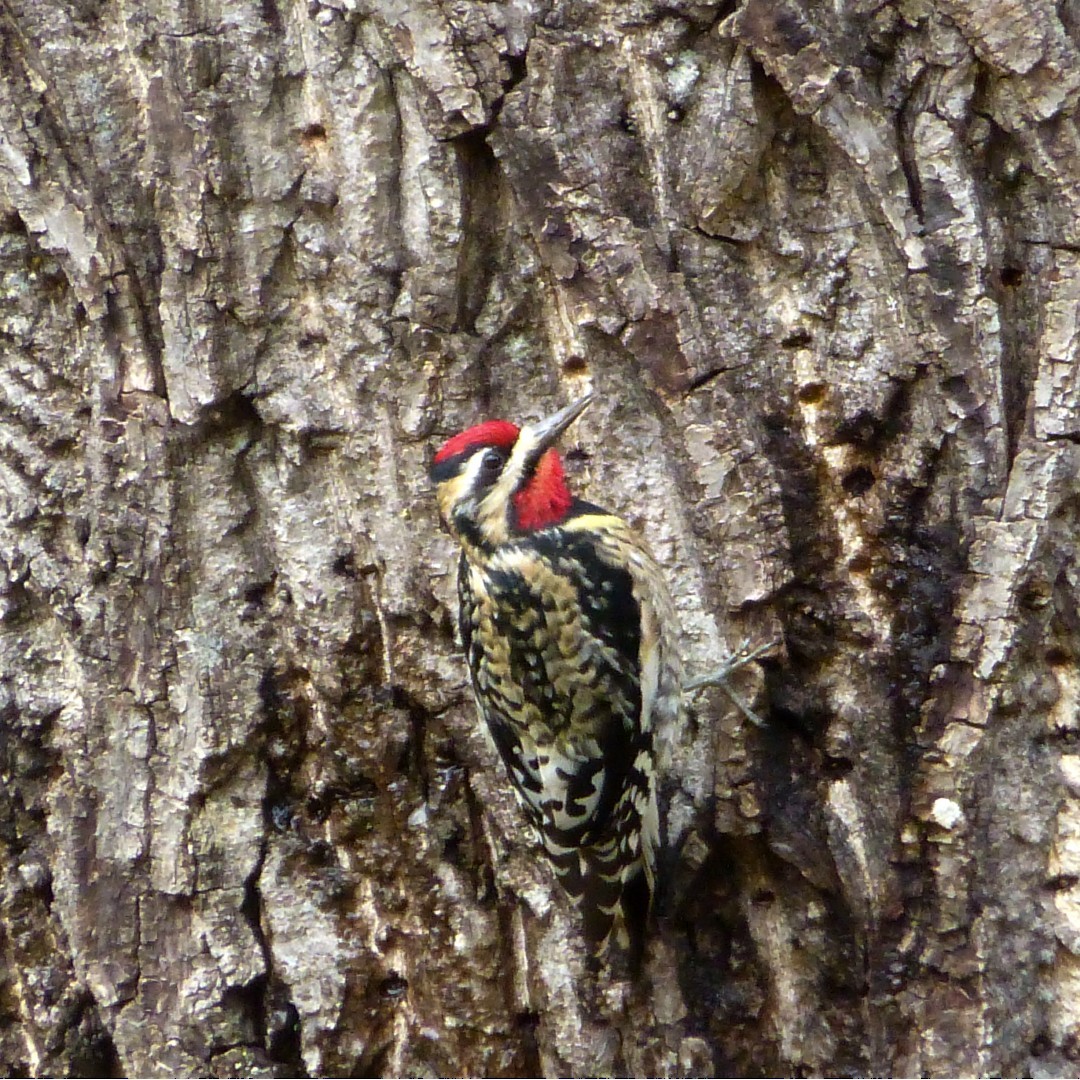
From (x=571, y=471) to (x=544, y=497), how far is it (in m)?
0.18

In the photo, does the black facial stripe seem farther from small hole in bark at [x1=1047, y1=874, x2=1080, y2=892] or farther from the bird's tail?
small hole in bark at [x1=1047, y1=874, x2=1080, y2=892]

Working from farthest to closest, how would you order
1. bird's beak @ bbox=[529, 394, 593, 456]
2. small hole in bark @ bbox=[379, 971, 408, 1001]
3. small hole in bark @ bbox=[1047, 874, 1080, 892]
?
1. small hole in bark @ bbox=[379, 971, 408, 1001]
2. bird's beak @ bbox=[529, 394, 593, 456]
3. small hole in bark @ bbox=[1047, 874, 1080, 892]

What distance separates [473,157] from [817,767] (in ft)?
4.94

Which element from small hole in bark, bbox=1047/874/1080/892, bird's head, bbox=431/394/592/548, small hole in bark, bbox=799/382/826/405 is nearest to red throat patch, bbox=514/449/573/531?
bird's head, bbox=431/394/592/548

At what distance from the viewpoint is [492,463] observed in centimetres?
252

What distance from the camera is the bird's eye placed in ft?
8.19

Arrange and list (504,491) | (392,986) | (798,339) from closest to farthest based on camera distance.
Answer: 1. (798,339)
2. (392,986)
3. (504,491)

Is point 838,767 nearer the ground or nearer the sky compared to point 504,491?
nearer the ground

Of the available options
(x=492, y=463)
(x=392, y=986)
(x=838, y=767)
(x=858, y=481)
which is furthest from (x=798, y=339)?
(x=392, y=986)

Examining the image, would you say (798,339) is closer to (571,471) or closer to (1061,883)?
(571,471)

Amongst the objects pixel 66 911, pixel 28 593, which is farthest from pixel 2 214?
pixel 66 911

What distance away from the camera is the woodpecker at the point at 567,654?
8.25 ft

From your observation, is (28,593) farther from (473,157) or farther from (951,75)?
(951,75)

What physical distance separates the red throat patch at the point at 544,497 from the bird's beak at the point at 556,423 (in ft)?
0.22
